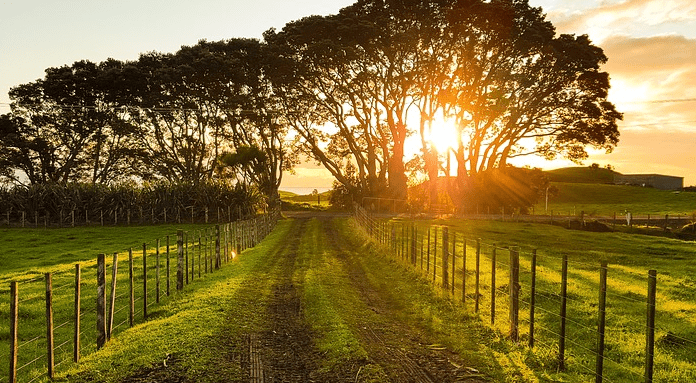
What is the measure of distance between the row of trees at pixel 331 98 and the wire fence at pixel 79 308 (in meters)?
32.5

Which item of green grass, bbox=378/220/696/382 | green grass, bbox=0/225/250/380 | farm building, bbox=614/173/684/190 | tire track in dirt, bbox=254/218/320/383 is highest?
farm building, bbox=614/173/684/190

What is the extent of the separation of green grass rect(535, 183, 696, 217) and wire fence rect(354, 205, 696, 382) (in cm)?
8827

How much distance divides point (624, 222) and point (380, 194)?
26134mm

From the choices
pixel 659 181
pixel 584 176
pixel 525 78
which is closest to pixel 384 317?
pixel 525 78

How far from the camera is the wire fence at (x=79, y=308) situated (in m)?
10.6

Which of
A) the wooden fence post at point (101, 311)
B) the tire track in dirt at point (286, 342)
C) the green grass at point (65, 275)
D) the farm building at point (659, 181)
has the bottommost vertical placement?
the green grass at point (65, 275)

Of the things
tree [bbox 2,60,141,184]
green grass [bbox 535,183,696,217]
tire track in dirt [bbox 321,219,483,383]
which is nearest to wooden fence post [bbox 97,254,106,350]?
tire track in dirt [bbox 321,219,483,383]

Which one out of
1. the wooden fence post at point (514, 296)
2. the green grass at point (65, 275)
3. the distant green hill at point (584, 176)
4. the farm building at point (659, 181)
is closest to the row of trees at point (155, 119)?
the green grass at point (65, 275)

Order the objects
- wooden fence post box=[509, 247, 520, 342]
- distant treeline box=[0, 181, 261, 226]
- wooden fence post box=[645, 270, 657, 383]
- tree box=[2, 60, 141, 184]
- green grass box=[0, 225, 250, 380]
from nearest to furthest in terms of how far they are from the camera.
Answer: wooden fence post box=[645, 270, 657, 383] → wooden fence post box=[509, 247, 520, 342] → green grass box=[0, 225, 250, 380] → distant treeline box=[0, 181, 261, 226] → tree box=[2, 60, 141, 184]

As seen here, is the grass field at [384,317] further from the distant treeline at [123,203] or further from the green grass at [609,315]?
the distant treeline at [123,203]

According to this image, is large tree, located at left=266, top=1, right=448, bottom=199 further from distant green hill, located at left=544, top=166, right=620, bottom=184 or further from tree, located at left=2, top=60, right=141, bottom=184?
distant green hill, located at left=544, top=166, right=620, bottom=184

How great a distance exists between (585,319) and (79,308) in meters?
12.0

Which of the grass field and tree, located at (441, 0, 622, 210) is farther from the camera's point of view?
tree, located at (441, 0, 622, 210)

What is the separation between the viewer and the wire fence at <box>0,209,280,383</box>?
34.9 feet
